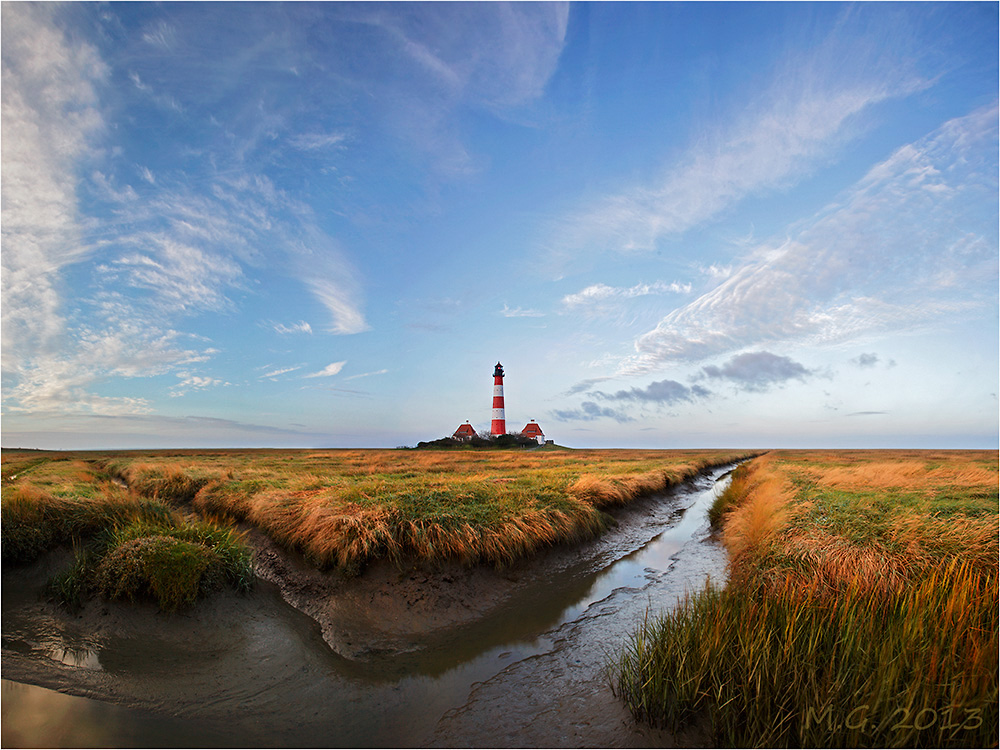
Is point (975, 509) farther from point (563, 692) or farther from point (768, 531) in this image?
point (563, 692)

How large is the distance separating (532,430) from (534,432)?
0.89m

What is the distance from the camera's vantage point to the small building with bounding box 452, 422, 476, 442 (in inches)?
3940

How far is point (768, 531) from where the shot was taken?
11.9 meters

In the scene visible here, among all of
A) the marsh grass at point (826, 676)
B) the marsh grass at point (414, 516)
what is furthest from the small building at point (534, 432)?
the marsh grass at point (826, 676)

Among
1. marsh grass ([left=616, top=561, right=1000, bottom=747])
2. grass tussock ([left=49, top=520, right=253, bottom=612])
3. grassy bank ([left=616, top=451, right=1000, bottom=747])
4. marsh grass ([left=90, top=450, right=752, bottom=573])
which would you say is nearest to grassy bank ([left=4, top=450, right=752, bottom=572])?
marsh grass ([left=90, top=450, right=752, bottom=573])

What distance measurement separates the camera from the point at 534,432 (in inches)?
4146

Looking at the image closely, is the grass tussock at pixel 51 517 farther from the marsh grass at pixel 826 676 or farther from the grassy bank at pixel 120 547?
the marsh grass at pixel 826 676

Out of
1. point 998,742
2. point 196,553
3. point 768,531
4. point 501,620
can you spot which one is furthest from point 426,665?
point 768,531

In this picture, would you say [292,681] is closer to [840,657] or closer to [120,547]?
[120,547]

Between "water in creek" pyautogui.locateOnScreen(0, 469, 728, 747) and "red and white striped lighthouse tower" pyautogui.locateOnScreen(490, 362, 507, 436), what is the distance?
81.4 m

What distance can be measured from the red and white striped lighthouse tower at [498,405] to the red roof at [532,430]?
487 inches

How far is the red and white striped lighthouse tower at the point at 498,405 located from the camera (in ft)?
301

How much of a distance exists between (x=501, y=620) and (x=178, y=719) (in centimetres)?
560

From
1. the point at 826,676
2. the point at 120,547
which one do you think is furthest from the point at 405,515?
the point at 826,676
